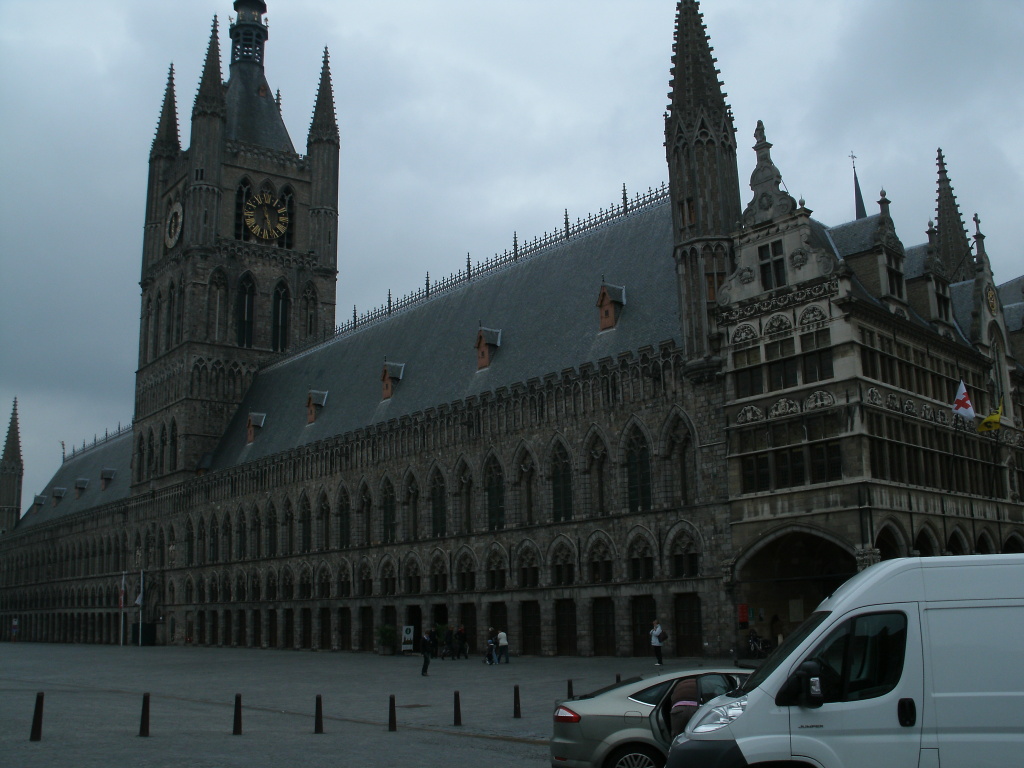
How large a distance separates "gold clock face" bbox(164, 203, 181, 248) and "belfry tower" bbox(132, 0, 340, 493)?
0.34 feet

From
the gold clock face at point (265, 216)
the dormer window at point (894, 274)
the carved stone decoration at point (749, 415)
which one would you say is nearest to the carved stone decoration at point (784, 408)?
the carved stone decoration at point (749, 415)

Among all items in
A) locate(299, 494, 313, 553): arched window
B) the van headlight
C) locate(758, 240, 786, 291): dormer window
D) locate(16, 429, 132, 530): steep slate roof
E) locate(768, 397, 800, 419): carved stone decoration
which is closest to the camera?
the van headlight

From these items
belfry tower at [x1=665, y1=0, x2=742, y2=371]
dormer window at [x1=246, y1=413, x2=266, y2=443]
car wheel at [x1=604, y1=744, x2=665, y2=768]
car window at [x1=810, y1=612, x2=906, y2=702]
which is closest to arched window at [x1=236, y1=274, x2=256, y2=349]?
dormer window at [x1=246, y1=413, x2=266, y2=443]

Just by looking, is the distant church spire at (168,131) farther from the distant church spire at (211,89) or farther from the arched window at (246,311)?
the arched window at (246,311)

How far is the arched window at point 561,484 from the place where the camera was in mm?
40719

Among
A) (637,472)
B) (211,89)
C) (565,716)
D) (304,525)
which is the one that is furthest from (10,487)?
(565,716)

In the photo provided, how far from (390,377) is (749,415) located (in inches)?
951

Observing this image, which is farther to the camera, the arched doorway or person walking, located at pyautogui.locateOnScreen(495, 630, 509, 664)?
person walking, located at pyautogui.locateOnScreen(495, 630, 509, 664)

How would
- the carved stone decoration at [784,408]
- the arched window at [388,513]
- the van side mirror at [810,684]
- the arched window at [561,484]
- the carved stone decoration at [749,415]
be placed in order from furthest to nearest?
the arched window at [388,513] → the arched window at [561,484] → the carved stone decoration at [749,415] → the carved stone decoration at [784,408] → the van side mirror at [810,684]

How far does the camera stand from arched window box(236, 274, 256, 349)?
71312 millimetres

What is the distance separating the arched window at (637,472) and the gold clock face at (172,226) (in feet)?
150

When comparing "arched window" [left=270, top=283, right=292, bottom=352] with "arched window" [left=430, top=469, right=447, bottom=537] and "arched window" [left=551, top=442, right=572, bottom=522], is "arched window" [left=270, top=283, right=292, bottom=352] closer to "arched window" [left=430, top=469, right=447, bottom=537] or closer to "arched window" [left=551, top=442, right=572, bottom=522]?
"arched window" [left=430, top=469, right=447, bottom=537]

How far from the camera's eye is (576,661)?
37125 mm

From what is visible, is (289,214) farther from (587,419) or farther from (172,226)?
(587,419)
